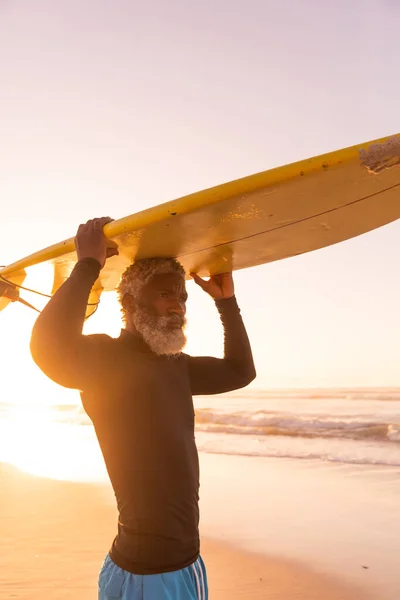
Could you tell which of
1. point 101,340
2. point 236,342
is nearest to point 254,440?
point 236,342

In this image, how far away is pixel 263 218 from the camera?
2.29 meters

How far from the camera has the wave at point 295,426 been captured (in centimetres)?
1396

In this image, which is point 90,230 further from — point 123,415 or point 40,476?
point 40,476

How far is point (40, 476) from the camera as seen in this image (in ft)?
30.3

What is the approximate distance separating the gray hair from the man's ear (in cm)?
2

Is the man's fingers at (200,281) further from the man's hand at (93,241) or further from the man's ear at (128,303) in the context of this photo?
the man's hand at (93,241)

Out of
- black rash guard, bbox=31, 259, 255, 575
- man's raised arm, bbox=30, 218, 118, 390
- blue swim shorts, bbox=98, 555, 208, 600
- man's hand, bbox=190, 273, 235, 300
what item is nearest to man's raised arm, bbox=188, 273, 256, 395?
man's hand, bbox=190, 273, 235, 300

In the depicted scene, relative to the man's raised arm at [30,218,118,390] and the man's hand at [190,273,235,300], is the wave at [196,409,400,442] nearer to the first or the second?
the man's hand at [190,273,235,300]


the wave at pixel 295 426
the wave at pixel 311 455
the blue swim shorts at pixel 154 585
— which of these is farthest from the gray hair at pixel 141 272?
the wave at pixel 295 426

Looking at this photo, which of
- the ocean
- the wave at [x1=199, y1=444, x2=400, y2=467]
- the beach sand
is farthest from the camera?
the ocean

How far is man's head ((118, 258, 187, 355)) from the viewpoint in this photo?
207cm

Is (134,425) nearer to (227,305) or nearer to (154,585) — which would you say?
(154,585)

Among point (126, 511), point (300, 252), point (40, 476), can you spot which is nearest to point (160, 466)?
point (126, 511)

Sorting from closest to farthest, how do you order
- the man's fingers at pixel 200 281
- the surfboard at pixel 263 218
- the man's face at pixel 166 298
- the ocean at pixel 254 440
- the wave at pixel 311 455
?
the surfboard at pixel 263 218 < the man's face at pixel 166 298 < the man's fingers at pixel 200 281 < the wave at pixel 311 455 < the ocean at pixel 254 440
